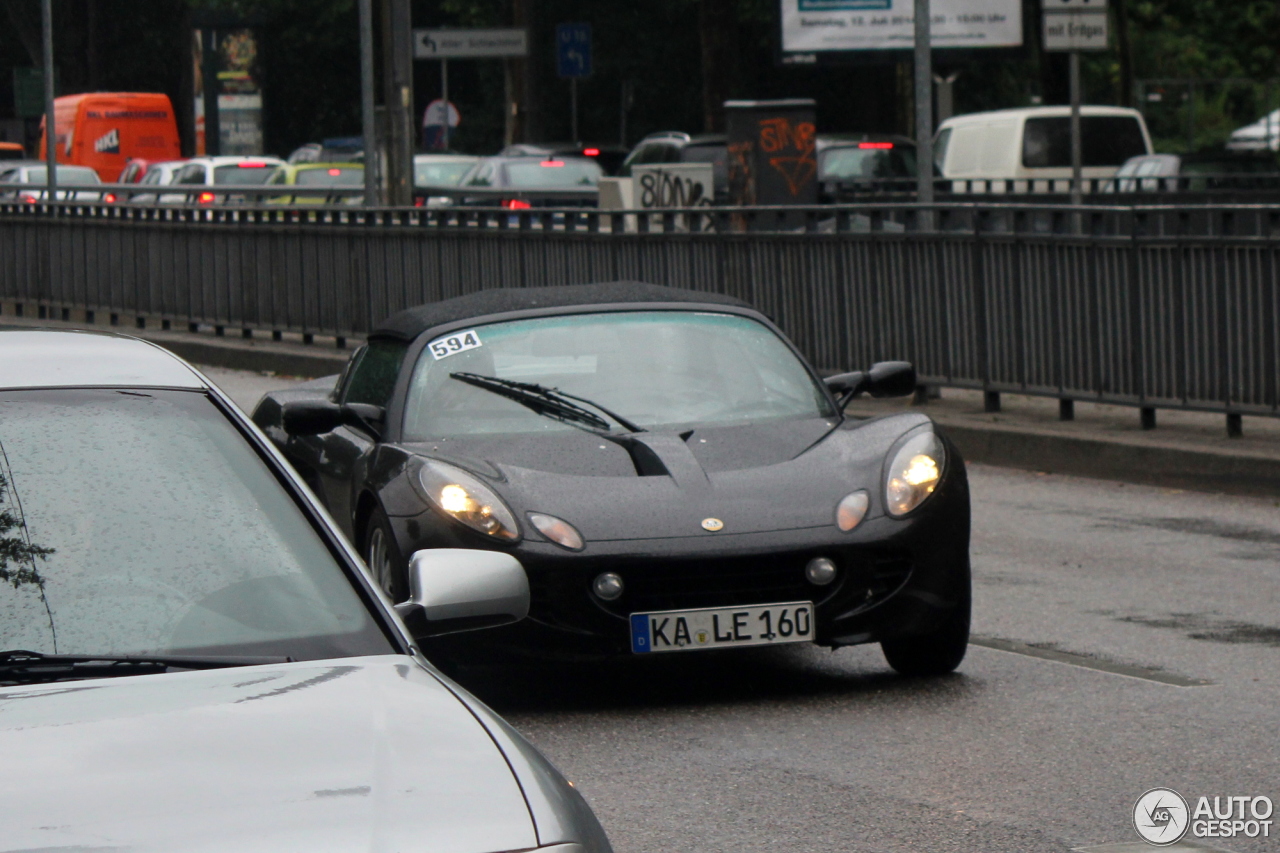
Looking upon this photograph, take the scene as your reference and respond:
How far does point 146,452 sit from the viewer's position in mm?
3846

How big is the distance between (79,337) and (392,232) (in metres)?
16.1

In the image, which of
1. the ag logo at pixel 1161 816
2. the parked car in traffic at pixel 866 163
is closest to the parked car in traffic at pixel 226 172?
the parked car in traffic at pixel 866 163

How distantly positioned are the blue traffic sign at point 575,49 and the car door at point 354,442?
38.6 metres

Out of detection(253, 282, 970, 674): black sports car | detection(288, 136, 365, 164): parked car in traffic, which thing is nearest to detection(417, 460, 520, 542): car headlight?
detection(253, 282, 970, 674): black sports car

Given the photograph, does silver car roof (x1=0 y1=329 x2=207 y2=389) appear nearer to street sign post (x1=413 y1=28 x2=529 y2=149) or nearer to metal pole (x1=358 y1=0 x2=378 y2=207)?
metal pole (x1=358 y1=0 x2=378 y2=207)

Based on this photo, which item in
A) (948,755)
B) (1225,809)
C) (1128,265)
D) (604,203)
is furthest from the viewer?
(604,203)

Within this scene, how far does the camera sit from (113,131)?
180 feet

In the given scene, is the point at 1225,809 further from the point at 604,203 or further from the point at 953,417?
the point at 604,203

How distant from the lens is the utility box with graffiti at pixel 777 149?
1981 centimetres

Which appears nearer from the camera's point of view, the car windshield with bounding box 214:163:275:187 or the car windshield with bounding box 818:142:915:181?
the car windshield with bounding box 818:142:915:181

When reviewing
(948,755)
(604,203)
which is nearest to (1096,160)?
(604,203)

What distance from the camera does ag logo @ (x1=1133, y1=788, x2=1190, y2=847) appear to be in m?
5.43

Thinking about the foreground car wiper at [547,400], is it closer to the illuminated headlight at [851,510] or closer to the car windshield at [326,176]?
the illuminated headlight at [851,510]

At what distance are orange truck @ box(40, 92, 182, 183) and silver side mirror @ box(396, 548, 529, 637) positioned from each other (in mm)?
52244
